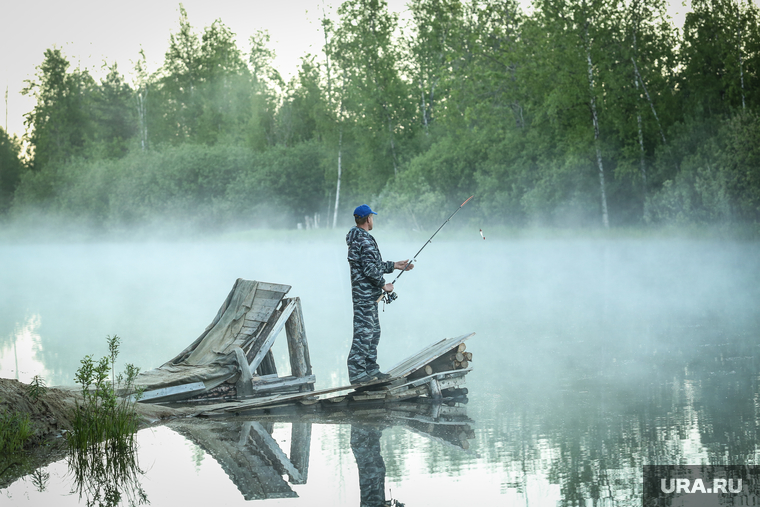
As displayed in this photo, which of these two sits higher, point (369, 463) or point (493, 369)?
point (493, 369)

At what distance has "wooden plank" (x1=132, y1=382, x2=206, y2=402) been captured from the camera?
7.71 meters

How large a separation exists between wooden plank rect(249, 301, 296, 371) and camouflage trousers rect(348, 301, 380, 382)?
38.6 inches

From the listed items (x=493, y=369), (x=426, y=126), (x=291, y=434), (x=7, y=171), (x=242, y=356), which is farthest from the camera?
(x=7, y=171)

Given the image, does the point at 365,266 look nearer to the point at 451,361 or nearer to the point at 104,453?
the point at 451,361

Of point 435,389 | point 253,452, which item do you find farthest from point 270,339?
point 253,452

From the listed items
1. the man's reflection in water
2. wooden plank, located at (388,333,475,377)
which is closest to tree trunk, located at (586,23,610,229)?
wooden plank, located at (388,333,475,377)

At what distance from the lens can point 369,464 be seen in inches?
227

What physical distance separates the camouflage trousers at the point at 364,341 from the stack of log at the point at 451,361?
0.49m

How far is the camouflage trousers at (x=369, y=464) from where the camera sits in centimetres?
507

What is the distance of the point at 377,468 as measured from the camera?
18.5 ft

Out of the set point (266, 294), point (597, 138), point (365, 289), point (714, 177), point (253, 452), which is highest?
point (597, 138)

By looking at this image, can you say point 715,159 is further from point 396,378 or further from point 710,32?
point 396,378

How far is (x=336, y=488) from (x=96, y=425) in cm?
196

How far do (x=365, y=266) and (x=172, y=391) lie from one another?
2.19 m
